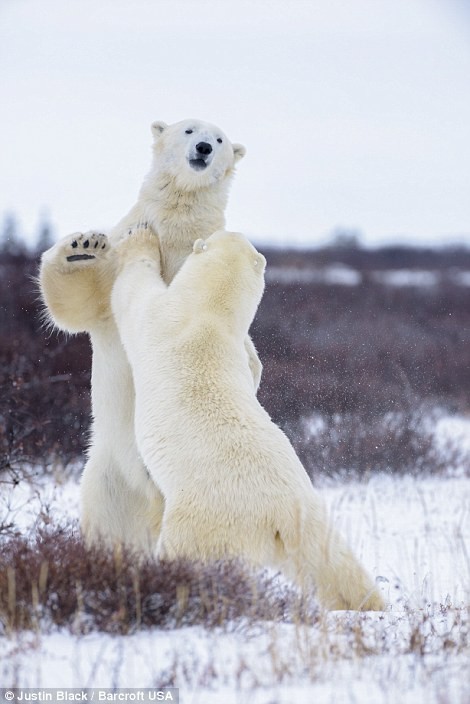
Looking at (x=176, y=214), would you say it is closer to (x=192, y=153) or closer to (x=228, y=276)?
(x=192, y=153)

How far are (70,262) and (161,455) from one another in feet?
3.72

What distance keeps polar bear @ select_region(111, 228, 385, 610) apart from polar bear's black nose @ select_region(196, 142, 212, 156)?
675mm

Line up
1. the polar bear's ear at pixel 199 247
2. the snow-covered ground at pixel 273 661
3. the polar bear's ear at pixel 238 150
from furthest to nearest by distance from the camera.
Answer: the polar bear's ear at pixel 238 150
the polar bear's ear at pixel 199 247
the snow-covered ground at pixel 273 661

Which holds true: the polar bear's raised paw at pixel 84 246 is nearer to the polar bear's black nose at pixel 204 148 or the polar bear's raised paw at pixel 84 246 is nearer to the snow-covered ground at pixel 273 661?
the polar bear's black nose at pixel 204 148

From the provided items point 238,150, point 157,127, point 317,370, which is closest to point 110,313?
point 157,127

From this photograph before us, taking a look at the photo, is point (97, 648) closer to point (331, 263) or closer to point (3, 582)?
point (3, 582)

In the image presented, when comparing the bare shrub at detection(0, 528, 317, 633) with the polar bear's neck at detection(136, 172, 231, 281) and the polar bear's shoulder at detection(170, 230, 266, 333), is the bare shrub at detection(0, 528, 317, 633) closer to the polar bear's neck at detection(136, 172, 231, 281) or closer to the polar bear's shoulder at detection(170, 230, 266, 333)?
the polar bear's shoulder at detection(170, 230, 266, 333)

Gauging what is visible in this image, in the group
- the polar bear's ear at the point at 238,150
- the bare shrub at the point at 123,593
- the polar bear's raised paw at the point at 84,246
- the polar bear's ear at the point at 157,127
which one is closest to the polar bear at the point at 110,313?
the polar bear's raised paw at the point at 84,246

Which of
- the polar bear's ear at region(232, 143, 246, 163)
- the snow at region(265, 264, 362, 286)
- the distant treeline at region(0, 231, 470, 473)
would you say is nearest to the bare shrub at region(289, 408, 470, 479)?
the distant treeline at region(0, 231, 470, 473)

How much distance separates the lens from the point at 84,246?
3947 millimetres

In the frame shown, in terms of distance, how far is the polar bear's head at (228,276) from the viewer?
354cm

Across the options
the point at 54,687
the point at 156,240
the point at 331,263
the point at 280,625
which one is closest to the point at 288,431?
the point at 156,240

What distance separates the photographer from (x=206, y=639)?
2584mm

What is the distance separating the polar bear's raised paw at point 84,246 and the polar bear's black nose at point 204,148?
626 millimetres
